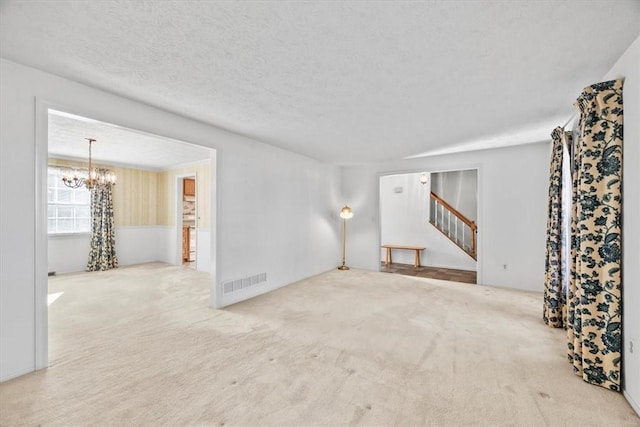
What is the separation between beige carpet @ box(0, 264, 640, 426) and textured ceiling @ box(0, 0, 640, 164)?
2383 millimetres

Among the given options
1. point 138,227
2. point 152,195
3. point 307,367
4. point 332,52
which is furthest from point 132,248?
point 332,52

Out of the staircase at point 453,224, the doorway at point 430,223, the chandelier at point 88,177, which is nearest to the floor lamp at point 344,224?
the doorway at point 430,223

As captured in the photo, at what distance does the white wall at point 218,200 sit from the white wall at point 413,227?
1.86m

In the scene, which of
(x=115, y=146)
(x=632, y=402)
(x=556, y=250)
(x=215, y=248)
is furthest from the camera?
(x=115, y=146)

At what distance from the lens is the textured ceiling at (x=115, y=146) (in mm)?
3781

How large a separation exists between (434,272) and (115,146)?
6813 millimetres

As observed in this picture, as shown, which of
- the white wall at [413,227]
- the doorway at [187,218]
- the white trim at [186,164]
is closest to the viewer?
the white trim at [186,164]

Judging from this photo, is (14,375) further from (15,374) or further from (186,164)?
(186,164)

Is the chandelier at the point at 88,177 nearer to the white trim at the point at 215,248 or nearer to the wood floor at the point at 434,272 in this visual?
the white trim at the point at 215,248

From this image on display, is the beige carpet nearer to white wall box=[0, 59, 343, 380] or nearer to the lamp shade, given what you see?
white wall box=[0, 59, 343, 380]

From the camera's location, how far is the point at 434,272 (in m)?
6.11

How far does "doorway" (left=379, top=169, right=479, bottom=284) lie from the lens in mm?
6586

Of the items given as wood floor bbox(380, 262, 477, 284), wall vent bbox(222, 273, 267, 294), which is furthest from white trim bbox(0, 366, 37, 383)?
wood floor bbox(380, 262, 477, 284)

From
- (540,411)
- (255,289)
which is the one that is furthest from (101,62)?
(540,411)
